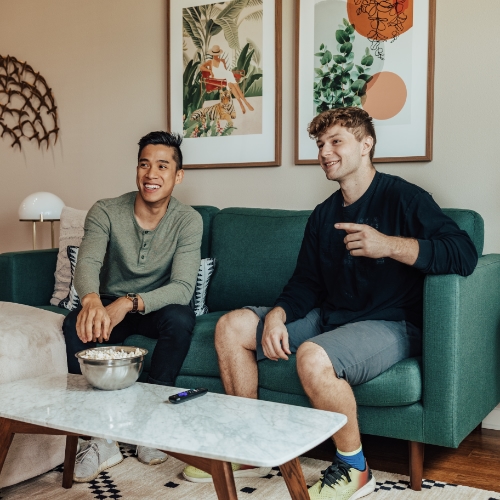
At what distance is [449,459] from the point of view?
90.1 inches

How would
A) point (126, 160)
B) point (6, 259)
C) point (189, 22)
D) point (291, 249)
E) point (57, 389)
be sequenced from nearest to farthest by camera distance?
point (57, 389)
point (291, 249)
point (6, 259)
point (189, 22)
point (126, 160)

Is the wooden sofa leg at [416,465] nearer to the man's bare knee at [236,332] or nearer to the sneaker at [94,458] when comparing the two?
the man's bare knee at [236,332]

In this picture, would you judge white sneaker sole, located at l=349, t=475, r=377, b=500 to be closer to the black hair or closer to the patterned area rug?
the patterned area rug

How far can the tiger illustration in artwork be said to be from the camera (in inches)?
128

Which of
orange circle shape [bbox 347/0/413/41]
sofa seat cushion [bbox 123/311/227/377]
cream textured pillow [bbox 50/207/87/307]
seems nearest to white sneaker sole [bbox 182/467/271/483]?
sofa seat cushion [bbox 123/311/227/377]

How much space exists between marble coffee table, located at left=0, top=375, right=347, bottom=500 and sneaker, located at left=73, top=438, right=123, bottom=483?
40 cm

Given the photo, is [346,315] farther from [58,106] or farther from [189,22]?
[58,106]

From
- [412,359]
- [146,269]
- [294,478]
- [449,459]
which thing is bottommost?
[449,459]

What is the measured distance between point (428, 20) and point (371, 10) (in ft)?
0.84

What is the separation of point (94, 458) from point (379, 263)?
1.11 metres

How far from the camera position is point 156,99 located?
11.5 ft

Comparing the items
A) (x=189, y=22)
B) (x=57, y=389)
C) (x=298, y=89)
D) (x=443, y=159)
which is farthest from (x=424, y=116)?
(x=57, y=389)

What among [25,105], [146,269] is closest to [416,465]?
[146,269]

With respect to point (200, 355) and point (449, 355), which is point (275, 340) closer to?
point (200, 355)
